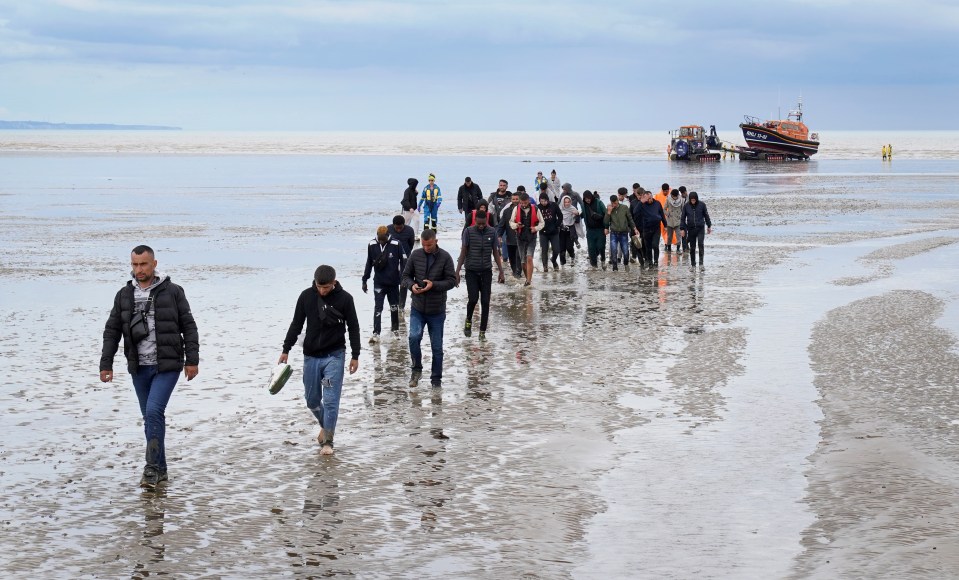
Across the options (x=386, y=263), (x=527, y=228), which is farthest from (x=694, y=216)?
(x=386, y=263)

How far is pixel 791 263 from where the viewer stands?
75.3 ft

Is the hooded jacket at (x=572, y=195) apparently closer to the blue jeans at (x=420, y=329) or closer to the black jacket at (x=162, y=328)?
the blue jeans at (x=420, y=329)

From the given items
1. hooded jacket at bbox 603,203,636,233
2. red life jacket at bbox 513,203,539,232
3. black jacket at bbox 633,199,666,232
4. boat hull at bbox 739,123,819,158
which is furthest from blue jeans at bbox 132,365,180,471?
boat hull at bbox 739,123,819,158

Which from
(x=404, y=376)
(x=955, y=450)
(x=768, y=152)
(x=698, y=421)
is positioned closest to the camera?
(x=955, y=450)

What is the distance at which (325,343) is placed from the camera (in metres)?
9.05

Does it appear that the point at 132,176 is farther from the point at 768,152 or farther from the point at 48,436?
the point at 48,436

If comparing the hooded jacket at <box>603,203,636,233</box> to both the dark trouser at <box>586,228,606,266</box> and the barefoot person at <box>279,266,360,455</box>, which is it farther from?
the barefoot person at <box>279,266,360,455</box>

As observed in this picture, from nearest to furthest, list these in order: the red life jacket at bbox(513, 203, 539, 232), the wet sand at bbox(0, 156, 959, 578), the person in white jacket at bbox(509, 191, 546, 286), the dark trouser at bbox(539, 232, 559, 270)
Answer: the wet sand at bbox(0, 156, 959, 578) → the person in white jacket at bbox(509, 191, 546, 286) → the red life jacket at bbox(513, 203, 539, 232) → the dark trouser at bbox(539, 232, 559, 270)

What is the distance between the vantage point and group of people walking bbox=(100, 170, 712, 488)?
26.4 feet

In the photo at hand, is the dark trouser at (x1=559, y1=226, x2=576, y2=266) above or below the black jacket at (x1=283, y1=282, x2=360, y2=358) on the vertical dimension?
below

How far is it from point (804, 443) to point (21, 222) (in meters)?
28.5

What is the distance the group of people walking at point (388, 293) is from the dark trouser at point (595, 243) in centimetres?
3

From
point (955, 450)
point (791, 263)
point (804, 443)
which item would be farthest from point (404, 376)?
point (791, 263)

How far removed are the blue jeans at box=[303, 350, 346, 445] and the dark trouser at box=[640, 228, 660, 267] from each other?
44.6 feet
